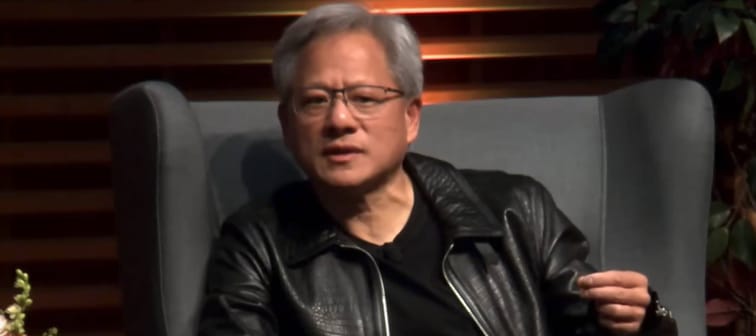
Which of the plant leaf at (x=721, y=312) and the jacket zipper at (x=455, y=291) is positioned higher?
the jacket zipper at (x=455, y=291)

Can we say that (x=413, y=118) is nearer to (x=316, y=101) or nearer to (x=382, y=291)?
(x=316, y=101)

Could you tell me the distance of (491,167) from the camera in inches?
91.6

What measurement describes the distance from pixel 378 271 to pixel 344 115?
9.4 inches

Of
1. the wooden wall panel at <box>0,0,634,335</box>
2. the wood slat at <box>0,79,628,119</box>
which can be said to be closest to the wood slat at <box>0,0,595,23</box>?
the wooden wall panel at <box>0,0,634,335</box>

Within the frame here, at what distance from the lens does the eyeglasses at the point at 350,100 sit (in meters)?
2.04

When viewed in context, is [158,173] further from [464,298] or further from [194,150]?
[464,298]

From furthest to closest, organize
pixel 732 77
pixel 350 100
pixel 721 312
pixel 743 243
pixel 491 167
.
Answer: pixel 721 312
pixel 743 243
pixel 732 77
pixel 491 167
pixel 350 100

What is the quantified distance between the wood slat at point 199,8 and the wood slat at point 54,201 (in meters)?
0.46

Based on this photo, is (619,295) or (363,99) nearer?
(619,295)

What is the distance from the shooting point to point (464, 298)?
206cm

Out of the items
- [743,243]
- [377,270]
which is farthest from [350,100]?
[743,243]

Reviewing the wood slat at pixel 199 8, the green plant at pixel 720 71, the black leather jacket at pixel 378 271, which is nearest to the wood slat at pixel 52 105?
the wood slat at pixel 199 8

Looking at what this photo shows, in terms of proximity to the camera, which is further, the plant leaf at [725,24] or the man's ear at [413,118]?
the plant leaf at [725,24]

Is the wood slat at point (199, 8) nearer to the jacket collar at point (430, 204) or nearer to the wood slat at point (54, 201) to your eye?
the wood slat at point (54, 201)
